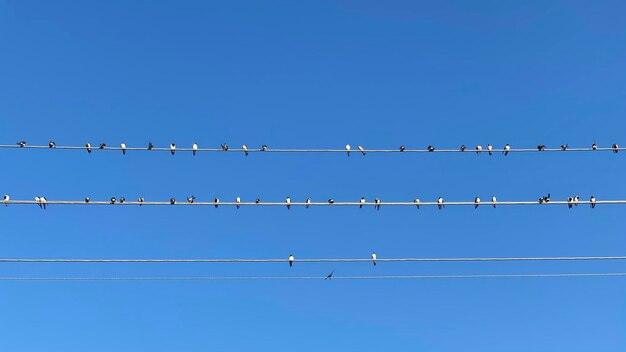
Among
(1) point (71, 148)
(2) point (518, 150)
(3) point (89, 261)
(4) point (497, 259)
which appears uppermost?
(2) point (518, 150)

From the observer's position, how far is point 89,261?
2920 cm

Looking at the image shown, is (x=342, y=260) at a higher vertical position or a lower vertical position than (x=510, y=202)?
lower

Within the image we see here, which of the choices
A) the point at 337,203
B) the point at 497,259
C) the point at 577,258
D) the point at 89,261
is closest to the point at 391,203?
the point at 337,203

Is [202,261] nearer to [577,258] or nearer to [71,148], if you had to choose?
[71,148]

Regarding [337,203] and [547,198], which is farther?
[547,198]

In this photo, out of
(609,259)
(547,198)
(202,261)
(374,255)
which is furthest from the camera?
(374,255)

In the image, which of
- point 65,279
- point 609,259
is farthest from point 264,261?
point 609,259

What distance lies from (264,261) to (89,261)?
6.19m

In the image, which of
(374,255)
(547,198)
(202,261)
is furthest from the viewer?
(374,255)

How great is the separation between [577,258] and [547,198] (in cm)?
618

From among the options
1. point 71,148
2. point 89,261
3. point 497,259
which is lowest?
point 89,261

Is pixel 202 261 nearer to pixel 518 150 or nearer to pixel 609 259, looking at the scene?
pixel 518 150

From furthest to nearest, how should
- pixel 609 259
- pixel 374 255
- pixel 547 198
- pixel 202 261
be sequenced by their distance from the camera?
pixel 374 255, pixel 547 198, pixel 609 259, pixel 202 261

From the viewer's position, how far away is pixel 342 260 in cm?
3008
